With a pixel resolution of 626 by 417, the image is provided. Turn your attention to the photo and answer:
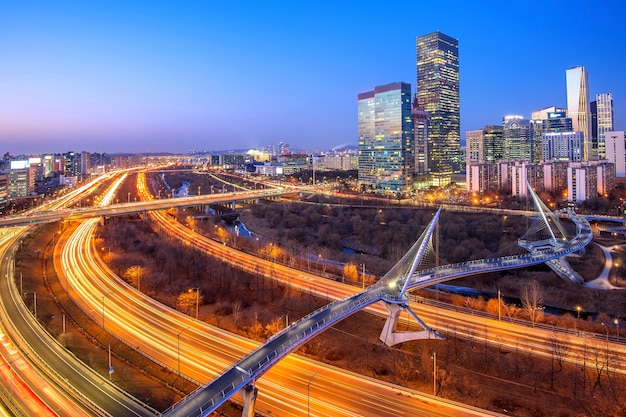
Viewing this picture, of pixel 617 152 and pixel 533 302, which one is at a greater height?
pixel 617 152

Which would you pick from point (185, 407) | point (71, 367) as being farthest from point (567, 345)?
point (71, 367)

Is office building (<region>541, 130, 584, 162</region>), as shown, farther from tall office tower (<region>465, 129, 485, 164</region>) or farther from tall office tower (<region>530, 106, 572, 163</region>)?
tall office tower (<region>465, 129, 485, 164</region>)

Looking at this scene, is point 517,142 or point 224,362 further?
point 517,142

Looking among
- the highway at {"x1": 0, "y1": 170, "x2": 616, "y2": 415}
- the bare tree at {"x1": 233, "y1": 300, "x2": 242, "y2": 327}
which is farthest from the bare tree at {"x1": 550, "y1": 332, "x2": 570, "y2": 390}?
the bare tree at {"x1": 233, "y1": 300, "x2": 242, "y2": 327}

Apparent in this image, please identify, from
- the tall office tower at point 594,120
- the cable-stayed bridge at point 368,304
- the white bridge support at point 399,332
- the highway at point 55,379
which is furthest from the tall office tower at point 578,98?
the highway at point 55,379

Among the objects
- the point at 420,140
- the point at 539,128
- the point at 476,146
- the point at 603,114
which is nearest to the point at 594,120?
the point at 603,114

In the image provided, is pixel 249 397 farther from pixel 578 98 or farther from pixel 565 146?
pixel 578 98

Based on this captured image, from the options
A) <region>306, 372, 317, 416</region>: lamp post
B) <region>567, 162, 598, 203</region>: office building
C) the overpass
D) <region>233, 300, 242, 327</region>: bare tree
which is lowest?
<region>306, 372, 317, 416</region>: lamp post

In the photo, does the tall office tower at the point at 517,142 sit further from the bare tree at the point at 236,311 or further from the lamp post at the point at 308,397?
the lamp post at the point at 308,397
